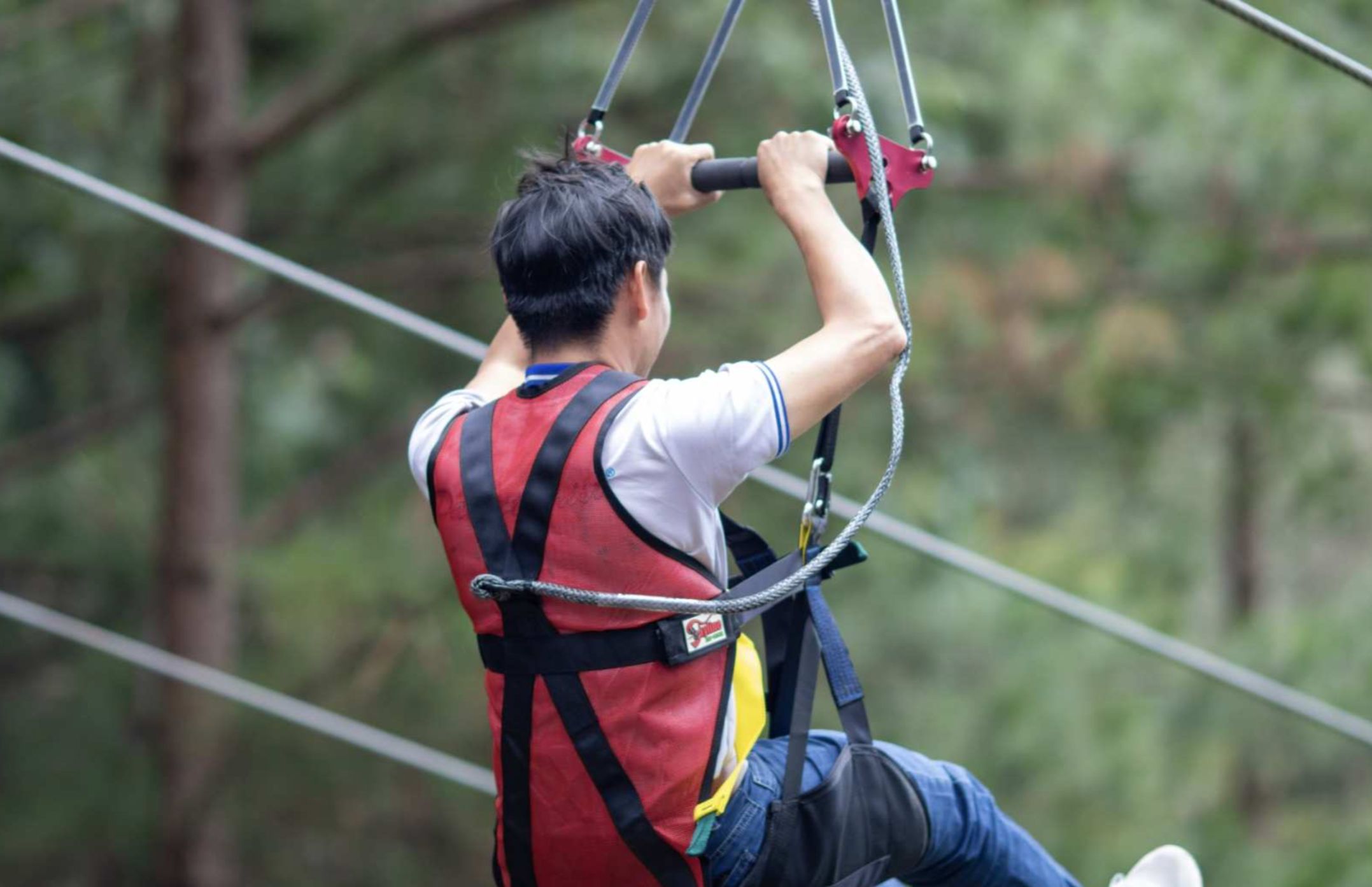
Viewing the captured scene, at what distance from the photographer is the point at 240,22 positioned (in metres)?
4.92

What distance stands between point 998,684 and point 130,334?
309 cm

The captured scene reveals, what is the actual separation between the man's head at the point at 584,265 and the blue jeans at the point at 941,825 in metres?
0.41

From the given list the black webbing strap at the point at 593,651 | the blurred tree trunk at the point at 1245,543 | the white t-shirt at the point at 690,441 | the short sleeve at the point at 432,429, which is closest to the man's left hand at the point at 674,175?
the short sleeve at the point at 432,429

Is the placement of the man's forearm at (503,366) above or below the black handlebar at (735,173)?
below

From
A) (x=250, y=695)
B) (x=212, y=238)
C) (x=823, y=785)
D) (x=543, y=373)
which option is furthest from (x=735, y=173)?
(x=250, y=695)

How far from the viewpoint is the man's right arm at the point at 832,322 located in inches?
53.0

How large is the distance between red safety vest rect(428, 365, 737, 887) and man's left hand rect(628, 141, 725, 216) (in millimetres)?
399

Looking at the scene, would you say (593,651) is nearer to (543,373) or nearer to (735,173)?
(543,373)

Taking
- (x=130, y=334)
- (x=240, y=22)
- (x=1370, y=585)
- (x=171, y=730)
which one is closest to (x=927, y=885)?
(x=171, y=730)

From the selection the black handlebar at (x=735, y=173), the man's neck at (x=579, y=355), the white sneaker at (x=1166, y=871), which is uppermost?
the black handlebar at (x=735, y=173)

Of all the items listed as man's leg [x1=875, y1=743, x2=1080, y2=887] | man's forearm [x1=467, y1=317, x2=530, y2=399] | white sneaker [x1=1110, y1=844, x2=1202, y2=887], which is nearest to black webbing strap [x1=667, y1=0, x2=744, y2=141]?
man's forearm [x1=467, y1=317, x2=530, y2=399]

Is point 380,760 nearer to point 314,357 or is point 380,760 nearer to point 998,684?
point 314,357

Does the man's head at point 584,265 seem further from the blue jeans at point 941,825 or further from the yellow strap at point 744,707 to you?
the blue jeans at point 941,825

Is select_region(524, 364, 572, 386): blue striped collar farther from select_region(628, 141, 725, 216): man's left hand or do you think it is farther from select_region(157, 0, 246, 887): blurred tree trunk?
select_region(157, 0, 246, 887): blurred tree trunk
